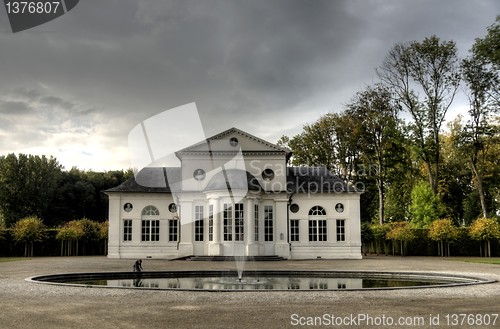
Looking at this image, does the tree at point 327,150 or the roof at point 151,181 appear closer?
the roof at point 151,181

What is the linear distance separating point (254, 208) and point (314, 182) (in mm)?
5207

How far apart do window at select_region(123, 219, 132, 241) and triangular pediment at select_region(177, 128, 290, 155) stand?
20.3 feet

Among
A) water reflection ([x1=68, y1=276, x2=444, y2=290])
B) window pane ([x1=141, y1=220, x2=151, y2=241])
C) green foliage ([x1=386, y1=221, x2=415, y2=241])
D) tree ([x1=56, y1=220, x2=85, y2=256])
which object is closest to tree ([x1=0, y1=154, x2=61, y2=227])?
tree ([x1=56, y1=220, x2=85, y2=256])

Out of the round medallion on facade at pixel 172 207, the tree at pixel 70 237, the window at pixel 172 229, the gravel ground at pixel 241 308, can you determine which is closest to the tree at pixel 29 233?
the tree at pixel 70 237

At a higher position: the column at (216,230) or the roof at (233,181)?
the roof at (233,181)

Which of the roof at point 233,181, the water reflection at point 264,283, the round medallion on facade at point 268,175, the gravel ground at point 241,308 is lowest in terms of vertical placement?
the water reflection at point 264,283

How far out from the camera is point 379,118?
45344mm

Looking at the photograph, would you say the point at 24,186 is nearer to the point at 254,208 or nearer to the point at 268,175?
the point at 268,175

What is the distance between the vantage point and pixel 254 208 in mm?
34375

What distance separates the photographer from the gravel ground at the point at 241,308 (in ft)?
33.4

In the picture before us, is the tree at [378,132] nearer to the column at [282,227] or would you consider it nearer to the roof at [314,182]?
the roof at [314,182]

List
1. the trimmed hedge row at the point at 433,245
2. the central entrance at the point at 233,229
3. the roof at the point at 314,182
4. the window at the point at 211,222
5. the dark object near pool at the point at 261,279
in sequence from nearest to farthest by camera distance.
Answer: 1. the dark object near pool at the point at 261,279
2. the central entrance at the point at 233,229
3. the window at the point at 211,222
4. the roof at the point at 314,182
5. the trimmed hedge row at the point at 433,245

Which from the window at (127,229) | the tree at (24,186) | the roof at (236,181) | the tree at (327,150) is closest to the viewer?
the roof at (236,181)

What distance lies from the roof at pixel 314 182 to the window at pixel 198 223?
6.20m
